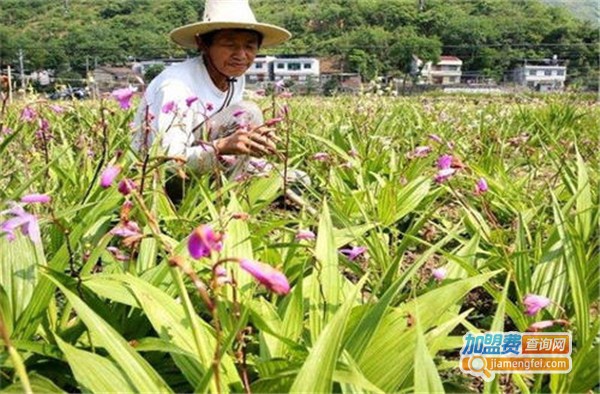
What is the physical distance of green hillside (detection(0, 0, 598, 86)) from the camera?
31.1ft

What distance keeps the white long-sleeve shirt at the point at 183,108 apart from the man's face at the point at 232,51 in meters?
0.09

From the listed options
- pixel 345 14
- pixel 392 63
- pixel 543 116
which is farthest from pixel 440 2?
pixel 543 116

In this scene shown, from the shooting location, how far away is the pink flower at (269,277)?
1.89 feet

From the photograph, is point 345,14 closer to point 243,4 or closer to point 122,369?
point 243,4

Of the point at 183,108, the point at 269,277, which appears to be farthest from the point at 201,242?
the point at 183,108

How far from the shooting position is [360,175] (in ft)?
7.82

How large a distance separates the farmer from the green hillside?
171 inches

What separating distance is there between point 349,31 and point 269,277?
108 feet

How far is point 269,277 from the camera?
22.8 inches

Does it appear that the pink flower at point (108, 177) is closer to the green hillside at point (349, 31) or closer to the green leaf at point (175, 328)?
the green leaf at point (175, 328)

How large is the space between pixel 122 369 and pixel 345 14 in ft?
90.0

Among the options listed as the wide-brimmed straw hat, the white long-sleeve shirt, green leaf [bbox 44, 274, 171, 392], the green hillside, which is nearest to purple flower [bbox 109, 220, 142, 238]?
green leaf [bbox 44, 274, 171, 392]

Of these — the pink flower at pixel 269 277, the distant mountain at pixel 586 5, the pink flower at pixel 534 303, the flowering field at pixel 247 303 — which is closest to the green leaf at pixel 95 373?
the flowering field at pixel 247 303

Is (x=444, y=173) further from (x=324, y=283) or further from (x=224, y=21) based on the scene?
(x=224, y=21)
